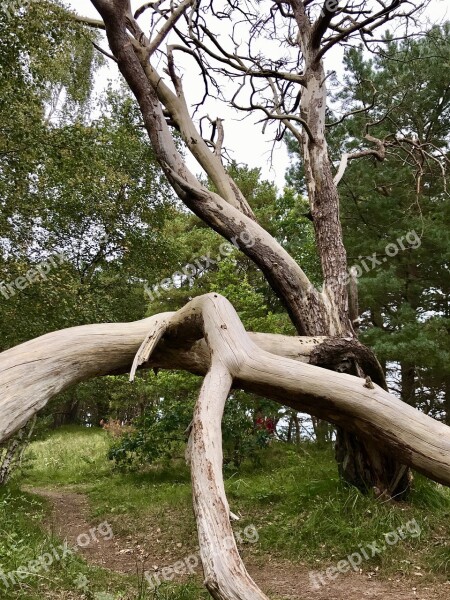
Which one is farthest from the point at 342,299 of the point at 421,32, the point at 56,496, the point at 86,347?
the point at 56,496

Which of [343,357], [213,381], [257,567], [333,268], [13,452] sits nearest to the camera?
[213,381]

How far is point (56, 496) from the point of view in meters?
8.34

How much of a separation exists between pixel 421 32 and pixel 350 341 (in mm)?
4124

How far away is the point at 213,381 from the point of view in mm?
3445

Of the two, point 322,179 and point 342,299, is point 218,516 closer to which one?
point 342,299

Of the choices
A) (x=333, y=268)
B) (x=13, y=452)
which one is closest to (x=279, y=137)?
(x=333, y=268)

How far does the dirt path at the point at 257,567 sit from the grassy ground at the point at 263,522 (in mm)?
133

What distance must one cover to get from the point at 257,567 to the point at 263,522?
1064mm

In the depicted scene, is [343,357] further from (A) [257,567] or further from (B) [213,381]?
(A) [257,567]

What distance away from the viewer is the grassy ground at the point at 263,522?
4.11 meters

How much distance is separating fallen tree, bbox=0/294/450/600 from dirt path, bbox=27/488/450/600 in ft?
3.83

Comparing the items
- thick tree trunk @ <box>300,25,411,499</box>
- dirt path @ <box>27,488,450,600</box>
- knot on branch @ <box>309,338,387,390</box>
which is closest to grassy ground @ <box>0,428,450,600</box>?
dirt path @ <box>27,488,450,600</box>

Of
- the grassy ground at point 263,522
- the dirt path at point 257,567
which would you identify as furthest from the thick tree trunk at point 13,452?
the dirt path at point 257,567

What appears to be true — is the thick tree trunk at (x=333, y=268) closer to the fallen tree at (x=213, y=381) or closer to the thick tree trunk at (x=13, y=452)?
the fallen tree at (x=213, y=381)
